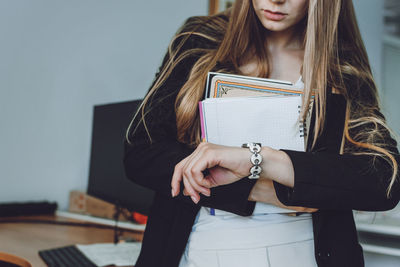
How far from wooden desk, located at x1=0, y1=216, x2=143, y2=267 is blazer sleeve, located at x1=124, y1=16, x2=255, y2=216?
25.4 inches

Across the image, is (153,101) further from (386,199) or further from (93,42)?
(93,42)

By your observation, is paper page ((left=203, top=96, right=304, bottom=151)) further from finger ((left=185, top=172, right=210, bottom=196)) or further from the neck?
the neck

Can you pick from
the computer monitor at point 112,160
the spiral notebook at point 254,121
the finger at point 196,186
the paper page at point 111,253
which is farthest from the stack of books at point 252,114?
the computer monitor at point 112,160

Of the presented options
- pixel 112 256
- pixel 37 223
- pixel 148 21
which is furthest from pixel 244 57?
pixel 148 21

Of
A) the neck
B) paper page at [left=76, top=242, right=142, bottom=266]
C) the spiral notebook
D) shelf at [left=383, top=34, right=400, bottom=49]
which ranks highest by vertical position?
shelf at [left=383, top=34, right=400, bottom=49]

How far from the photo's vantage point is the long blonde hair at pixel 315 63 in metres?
0.81

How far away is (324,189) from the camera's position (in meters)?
0.69

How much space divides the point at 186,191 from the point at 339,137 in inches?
14.9

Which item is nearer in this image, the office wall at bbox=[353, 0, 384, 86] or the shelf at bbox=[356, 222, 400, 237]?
the shelf at bbox=[356, 222, 400, 237]

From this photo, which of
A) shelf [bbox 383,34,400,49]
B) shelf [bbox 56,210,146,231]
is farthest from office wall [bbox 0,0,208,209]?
shelf [bbox 383,34,400,49]

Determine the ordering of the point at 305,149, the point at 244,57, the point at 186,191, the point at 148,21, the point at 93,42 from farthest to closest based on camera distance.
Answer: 1. the point at 148,21
2. the point at 93,42
3. the point at 244,57
4. the point at 305,149
5. the point at 186,191

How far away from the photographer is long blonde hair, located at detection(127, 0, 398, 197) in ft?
2.67

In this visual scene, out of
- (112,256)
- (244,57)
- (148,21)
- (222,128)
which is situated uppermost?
(148,21)

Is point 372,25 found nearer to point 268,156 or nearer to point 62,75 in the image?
point 62,75
